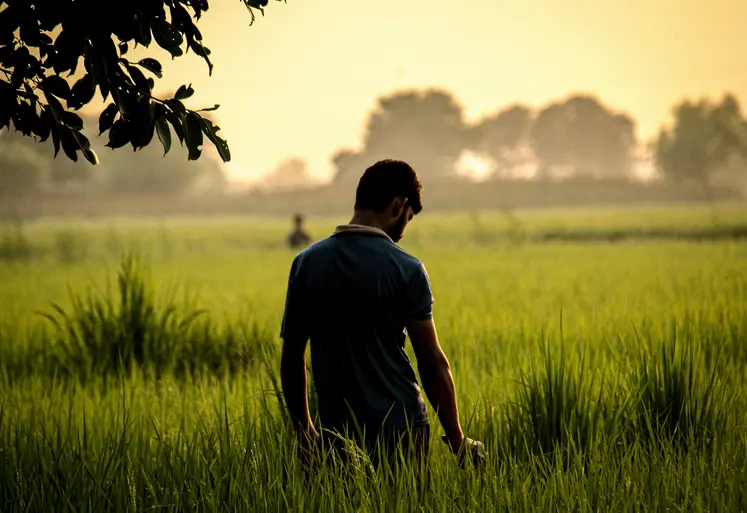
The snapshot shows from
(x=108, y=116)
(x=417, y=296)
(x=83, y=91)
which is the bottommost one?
(x=417, y=296)

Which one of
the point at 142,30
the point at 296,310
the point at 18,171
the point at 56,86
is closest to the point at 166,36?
the point at 142,30

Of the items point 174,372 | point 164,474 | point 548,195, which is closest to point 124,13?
point 164,474

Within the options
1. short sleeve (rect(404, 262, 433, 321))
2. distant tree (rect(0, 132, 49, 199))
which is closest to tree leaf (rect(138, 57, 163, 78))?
short sleeve (rect(404, 262, 433, 321))

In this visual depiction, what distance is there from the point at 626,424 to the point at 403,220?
195 cm

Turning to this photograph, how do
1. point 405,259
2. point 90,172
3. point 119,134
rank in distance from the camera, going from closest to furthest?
point 405,259 < point 119,134 < point 90,172

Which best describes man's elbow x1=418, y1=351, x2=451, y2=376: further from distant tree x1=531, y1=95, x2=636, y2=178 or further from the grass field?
distant tree x1=531, y1=95, x2=636, y2=178

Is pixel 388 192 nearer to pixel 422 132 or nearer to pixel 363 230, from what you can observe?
pixel 363 230

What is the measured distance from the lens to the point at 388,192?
3.28 meters

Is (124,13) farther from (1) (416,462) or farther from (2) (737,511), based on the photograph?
(2) (737,511)

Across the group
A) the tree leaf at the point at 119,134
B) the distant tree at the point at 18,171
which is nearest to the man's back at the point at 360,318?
the tree leaf at the point at 119,134

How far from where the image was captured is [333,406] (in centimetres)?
341

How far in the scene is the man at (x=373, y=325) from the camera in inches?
127

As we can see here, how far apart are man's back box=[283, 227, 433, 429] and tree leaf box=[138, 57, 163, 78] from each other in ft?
3.84

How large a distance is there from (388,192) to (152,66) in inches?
53.5
